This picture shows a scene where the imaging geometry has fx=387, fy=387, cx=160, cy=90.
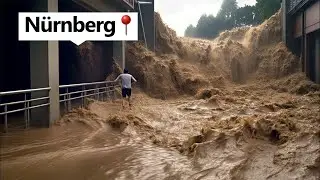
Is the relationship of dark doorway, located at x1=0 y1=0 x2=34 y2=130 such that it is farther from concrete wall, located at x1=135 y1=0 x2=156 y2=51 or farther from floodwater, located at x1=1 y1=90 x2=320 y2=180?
concrete wall, located at x1=135 y1=0 x2=156 y2=51

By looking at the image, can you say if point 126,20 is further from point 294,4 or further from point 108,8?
point 294,4

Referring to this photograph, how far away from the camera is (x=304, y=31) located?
20.8 meters

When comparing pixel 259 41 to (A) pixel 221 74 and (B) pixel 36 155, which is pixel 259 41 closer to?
(A) pixel 221 74

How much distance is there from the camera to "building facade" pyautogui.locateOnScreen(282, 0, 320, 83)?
59.8 ft

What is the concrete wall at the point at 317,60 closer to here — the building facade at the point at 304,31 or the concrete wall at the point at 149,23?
the building facade at the point at 304,31

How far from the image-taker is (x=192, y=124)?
11.0 metres

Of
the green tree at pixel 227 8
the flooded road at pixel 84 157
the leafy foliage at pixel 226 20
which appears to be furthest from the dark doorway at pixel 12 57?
the green tree at pixel 227 8

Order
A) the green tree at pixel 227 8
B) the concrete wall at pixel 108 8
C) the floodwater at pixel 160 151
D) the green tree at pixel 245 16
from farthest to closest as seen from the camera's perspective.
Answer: the green tree at pixel 227 8, the green tree at pixel 245 16, the concrete wall at pixel 108 8, the floodwater at pixel 160 151

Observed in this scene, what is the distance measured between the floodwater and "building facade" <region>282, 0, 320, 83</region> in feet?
32.7

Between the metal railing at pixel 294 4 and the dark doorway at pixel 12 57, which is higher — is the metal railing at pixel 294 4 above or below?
above

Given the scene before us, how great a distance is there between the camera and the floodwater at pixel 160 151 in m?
5.82

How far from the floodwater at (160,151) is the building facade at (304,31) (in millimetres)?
9953

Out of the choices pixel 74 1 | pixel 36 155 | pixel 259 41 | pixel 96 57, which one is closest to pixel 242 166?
pixel 36 155

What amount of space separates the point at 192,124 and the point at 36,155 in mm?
5065
